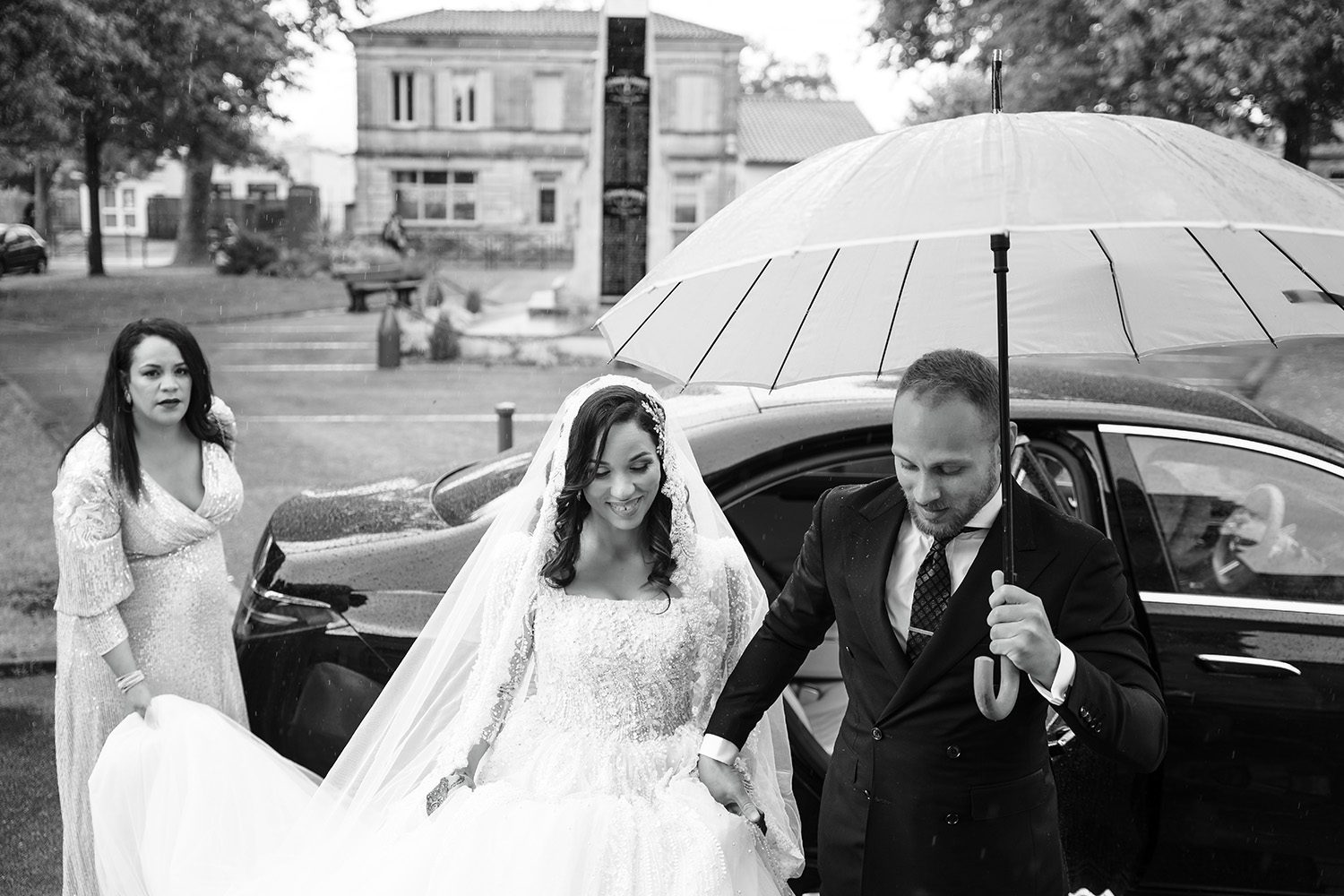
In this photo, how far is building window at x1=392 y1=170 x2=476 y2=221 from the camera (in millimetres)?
47750

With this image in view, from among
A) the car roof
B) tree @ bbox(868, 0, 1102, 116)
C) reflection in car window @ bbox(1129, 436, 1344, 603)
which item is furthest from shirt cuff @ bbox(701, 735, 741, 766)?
tree @ bbox(868, 0, 1102, 116)

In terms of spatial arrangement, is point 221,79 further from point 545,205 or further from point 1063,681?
point 1063,681

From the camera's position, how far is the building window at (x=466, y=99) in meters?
46.8

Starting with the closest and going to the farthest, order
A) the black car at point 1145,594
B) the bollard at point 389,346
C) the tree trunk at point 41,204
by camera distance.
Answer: the black car at point 1145,594 → the bollard at point 389,346 → the tree trunk at point 41,204

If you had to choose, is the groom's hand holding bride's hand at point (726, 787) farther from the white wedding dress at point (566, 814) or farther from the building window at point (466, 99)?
the building window at point (466, 99)

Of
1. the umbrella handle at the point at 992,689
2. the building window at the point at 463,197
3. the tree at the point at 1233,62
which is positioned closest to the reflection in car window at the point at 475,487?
the umbrella handle at the point at 992,689

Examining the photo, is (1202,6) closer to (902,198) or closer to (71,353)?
(902,198)

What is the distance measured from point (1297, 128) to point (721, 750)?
15.1 meters

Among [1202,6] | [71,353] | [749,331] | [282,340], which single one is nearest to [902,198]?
[749,331]

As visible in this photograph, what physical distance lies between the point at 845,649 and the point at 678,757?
515 millimetres

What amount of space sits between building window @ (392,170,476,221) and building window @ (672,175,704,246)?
7.62 meters

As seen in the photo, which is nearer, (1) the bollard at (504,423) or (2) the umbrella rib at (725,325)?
(2) the umbrella rib at (725,325)

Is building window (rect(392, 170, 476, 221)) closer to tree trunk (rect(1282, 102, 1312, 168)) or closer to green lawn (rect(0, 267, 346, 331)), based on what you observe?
green lawn (rect(0, 267, 346, 331))

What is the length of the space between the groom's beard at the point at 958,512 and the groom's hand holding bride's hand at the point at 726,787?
26.2 inches
